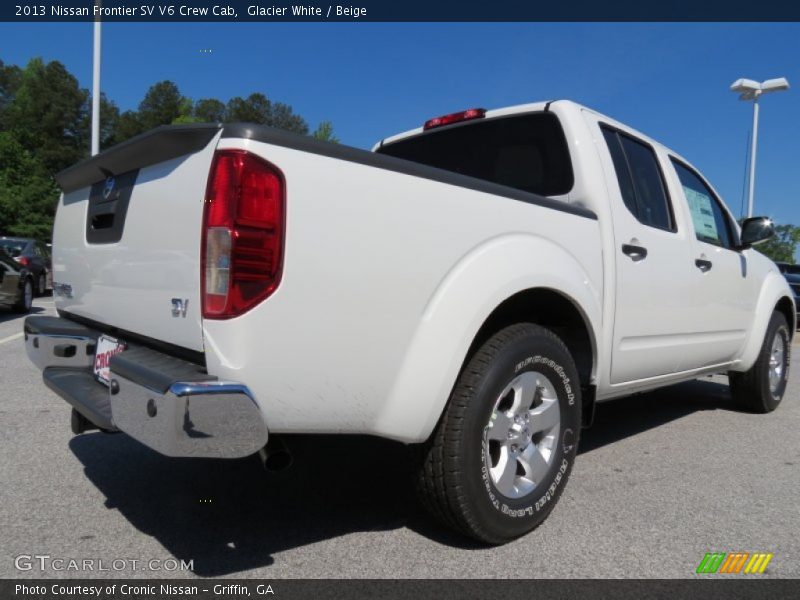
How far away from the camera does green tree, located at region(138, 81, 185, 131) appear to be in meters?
49.9

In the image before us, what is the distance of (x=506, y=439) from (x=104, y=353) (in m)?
1.66

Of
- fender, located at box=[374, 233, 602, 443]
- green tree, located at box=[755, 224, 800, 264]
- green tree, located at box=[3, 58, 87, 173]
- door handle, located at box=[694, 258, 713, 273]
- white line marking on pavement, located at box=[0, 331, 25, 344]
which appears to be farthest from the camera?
green tree, located at box=[3, 58, 87, 173]

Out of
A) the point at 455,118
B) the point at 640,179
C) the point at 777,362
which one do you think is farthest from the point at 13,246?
the point at 777,362

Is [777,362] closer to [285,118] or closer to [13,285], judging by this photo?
[13,285]

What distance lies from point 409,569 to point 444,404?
622mm

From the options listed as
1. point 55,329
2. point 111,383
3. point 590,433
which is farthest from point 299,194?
point 590,433

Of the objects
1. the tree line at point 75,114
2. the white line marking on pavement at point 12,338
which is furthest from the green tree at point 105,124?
the white line marking on pavement at point 12,338

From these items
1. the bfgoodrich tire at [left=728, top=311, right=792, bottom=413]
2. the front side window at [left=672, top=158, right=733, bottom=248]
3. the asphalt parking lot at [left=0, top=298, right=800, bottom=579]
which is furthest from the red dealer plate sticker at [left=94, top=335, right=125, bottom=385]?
the bfgoodrich tire at [left=728, top=311, right=792, bottom=413]

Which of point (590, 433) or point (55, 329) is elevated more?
point (55, 329)

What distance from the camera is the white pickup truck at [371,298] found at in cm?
192

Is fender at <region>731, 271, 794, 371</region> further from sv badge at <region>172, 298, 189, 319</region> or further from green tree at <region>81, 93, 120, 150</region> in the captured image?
green tree at <region>81, 93, 120, 150</region>

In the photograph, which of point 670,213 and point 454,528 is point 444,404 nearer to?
point 454,528

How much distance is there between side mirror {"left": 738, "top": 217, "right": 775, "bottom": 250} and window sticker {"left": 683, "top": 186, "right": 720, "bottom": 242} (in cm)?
32

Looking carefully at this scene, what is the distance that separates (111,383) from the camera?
2.12 meters
